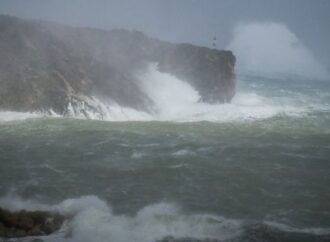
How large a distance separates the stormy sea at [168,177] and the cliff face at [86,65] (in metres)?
3.29

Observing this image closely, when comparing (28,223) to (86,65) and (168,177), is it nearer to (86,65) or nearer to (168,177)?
(168,177)

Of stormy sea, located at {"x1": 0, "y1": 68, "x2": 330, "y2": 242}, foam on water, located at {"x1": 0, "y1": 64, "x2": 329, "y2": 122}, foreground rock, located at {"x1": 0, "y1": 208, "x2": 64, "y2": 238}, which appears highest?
foam on water, located at {"x1": 0, "y1": 64, "x2": 329, "y2": 122}

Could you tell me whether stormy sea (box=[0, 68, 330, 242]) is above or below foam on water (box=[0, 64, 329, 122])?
below

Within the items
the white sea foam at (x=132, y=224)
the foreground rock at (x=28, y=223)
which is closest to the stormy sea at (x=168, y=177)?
the white sea foam at (x=132, y=224)

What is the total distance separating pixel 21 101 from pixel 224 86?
84.5ft

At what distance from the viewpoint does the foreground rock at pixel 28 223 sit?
1396 centimetres

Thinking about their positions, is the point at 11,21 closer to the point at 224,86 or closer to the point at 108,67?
the point at 108,67

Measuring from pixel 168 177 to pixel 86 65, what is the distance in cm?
2592

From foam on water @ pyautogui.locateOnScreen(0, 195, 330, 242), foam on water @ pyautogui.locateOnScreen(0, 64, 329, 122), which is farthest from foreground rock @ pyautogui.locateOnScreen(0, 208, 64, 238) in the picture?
foam on water @ pyautogui.locateOnScreen(0, 64, 329, 122)

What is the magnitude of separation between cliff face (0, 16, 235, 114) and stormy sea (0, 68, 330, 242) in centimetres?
329

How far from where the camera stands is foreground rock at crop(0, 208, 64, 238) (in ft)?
45.8

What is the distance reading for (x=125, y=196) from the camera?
17.8 metres

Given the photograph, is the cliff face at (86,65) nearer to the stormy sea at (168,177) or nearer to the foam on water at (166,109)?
the foam on water at (166,109)

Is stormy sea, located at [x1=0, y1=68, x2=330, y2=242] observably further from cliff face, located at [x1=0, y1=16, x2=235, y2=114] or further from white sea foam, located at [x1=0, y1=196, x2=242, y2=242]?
cliff face, located at [x1=0, y1=16, x2=235, y2=114]
